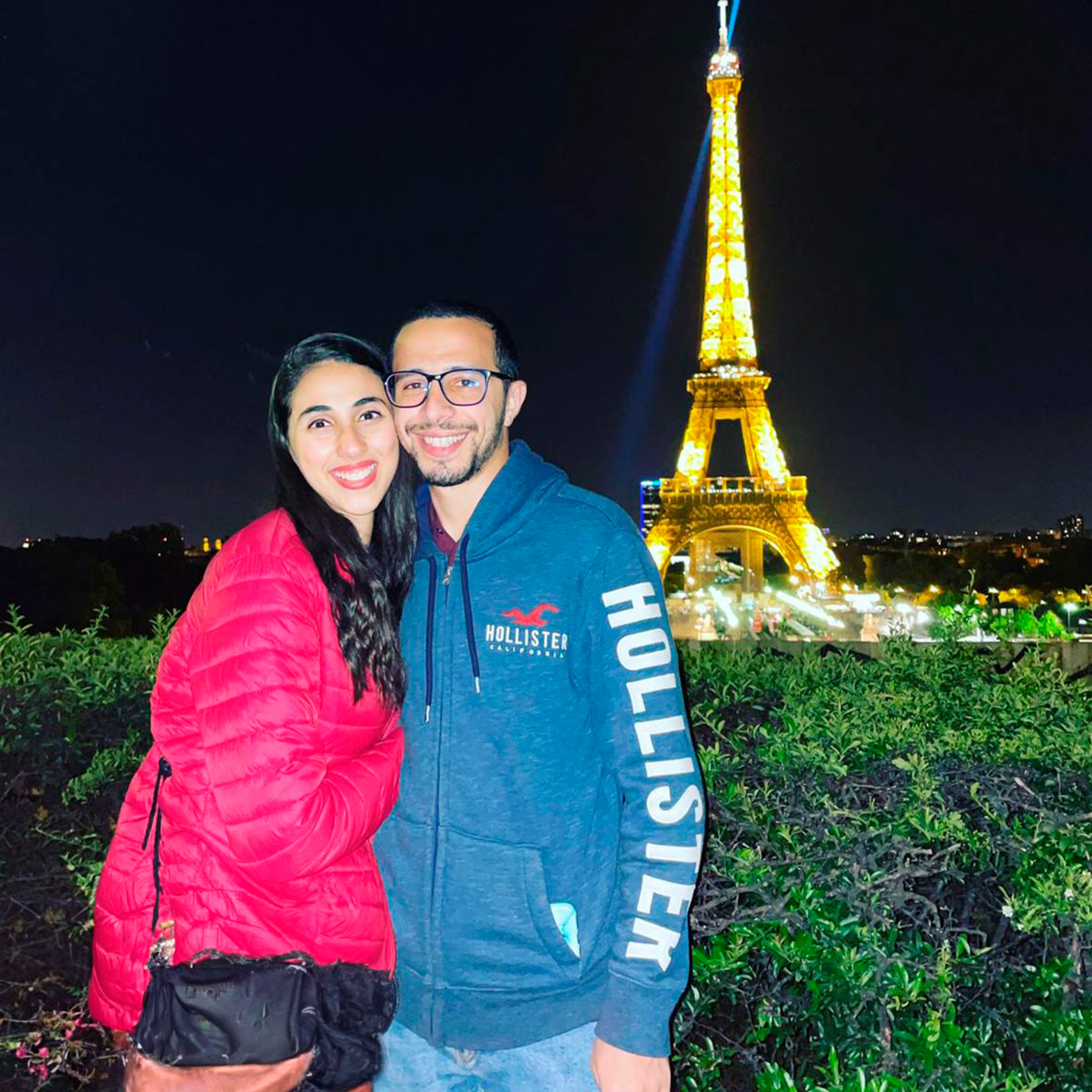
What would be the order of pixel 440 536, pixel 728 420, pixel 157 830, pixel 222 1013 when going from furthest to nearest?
pixel 728 420 → pixel 440 536 → pixel 157 830 → pixel 222 1013

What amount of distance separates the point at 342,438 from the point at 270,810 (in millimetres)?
972

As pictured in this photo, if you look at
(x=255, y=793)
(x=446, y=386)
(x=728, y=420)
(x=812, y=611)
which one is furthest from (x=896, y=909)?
(x=728, y=420)

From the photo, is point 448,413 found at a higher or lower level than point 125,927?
higher

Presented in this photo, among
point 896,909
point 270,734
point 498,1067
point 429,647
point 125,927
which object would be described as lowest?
point 498,1067

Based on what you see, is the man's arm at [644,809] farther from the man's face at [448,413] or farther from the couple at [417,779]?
the man's face at [448,413]

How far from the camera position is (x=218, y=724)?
1.99 metres

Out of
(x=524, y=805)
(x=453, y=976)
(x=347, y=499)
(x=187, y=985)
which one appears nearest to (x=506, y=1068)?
(x=453, y=976)

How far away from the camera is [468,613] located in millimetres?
2357

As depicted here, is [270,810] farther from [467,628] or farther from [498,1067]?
[498,1067]

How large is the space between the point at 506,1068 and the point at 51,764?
2035mm

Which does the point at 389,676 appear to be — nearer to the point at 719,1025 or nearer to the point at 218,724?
the point at 218,724

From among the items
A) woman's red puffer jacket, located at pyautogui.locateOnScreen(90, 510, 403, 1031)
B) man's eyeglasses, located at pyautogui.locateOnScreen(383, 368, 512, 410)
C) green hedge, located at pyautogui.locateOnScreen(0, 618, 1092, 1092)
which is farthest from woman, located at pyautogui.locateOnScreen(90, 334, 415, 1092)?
green hedge, located at pyautogui.locateOnScreen(0, 618, 1092, 1092)

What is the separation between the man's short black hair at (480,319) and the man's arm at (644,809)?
65 centimetres

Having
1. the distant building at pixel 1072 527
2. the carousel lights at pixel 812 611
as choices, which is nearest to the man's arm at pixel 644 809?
the carousel lights at pixel 812 611
